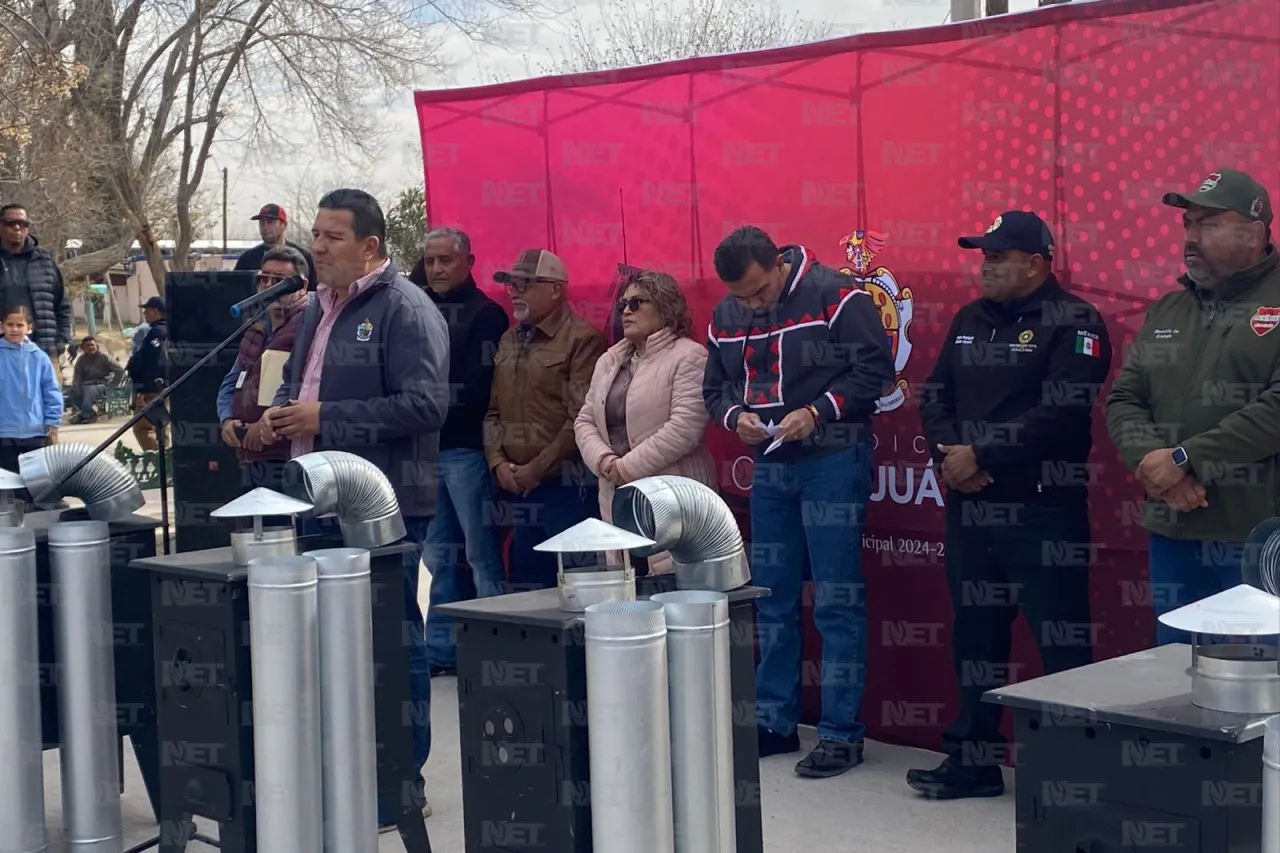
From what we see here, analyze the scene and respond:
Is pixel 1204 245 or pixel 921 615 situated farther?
pixel 921 615

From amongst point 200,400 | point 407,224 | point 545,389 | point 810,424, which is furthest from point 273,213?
point 407,224

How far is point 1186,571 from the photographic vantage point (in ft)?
15.2

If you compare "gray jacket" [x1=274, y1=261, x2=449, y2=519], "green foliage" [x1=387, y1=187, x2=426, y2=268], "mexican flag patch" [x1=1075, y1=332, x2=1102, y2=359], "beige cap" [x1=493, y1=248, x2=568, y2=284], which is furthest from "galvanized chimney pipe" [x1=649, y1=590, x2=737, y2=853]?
"green foliage" [x1=387, y1=187, x2=426, y2=268]

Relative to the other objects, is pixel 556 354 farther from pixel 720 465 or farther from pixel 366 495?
pixel 366 495

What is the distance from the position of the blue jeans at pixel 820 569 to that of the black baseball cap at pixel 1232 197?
1.60m

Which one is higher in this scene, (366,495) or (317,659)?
(366,495)

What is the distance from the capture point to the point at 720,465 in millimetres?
6520

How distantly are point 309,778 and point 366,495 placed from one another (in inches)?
33.0

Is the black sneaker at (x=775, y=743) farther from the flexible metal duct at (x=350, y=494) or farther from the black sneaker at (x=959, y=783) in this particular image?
the flexible metal duct at (x=350, y=494)

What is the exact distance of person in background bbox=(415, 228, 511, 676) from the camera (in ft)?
22.8

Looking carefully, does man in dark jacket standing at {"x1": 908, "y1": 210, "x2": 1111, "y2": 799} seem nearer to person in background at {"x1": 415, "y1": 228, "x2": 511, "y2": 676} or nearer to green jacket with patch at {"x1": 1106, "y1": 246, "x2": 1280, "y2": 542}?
green jacket with patch at {"x1": 1106, "y1": 246, "x2": 1280, "y2": 542}

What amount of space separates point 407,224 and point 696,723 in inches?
1158

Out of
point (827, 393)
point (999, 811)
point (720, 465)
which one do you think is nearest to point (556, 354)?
Answer: point (720, 465)

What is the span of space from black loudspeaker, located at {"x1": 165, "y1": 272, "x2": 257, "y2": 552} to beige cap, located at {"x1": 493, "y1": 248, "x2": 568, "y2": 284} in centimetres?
150
